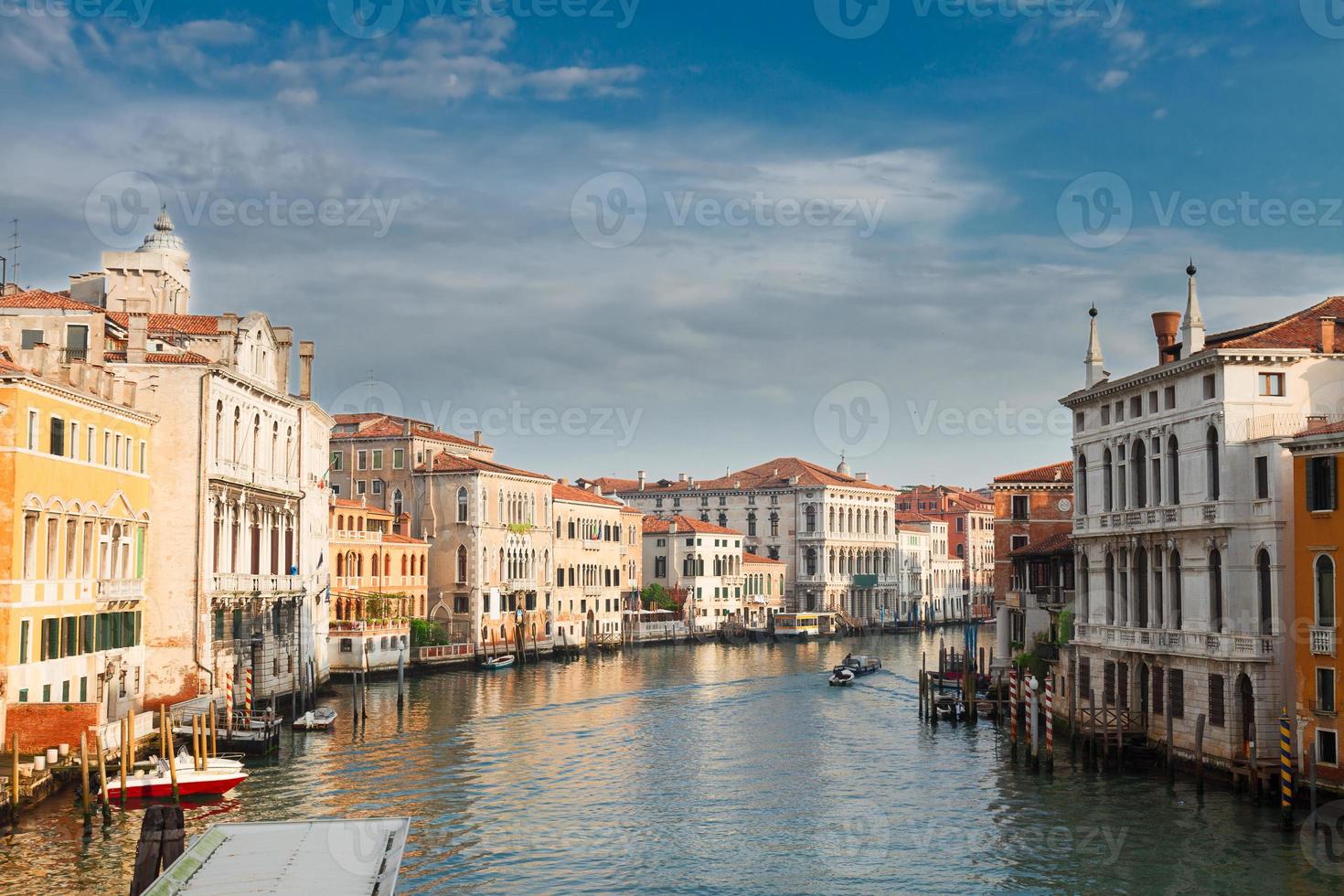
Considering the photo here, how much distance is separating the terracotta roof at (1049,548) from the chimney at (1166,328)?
16.4 feet

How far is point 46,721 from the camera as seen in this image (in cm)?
2373

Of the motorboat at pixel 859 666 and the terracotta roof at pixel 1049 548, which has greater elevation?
the terracotta roof at pixel 1049 548

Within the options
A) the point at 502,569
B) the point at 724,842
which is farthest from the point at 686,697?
the point at 724,842

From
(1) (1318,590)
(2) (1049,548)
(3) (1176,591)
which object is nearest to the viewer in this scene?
(1) (1318,590)

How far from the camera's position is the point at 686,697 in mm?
46125

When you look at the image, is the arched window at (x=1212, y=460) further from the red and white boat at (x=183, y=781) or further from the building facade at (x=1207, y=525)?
the red and white boat at (x=183, y=781)

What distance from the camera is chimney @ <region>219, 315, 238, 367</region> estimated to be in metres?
35.8

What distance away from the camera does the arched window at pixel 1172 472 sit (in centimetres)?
2717

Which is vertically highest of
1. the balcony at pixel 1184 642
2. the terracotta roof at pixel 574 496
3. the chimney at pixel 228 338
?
Answer: the chimney at pixel 228 338

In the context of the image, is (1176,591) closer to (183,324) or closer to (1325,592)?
(1325,592)

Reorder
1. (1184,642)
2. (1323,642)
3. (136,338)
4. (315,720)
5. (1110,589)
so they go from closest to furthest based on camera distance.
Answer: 1. (1323,642)
2. (1184,642)
3. (1110,589)
4. (136,338)
5. (315,720)

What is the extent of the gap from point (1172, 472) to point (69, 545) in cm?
2101

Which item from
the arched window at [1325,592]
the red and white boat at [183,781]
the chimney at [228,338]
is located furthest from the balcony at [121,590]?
the arched window at [1325,592]

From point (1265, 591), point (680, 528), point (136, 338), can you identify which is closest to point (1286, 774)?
point (1265, 591)
